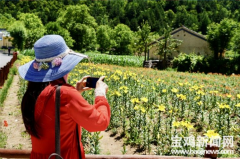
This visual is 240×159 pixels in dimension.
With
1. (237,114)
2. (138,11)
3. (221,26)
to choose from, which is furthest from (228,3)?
(237,114)

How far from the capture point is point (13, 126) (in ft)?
22.1

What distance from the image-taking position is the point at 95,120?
1.63 m

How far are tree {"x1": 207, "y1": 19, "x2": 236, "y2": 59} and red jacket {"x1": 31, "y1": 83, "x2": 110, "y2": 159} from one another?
104 feet

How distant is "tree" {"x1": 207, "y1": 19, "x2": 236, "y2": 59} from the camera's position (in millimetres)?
30094

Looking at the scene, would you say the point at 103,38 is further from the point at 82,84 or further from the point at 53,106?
the point at 53,106

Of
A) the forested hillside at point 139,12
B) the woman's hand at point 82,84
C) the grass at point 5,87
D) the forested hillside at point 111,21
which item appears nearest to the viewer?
the woman's hand at point 82,84

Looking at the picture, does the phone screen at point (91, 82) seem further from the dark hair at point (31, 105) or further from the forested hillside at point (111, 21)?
the forested hillside at point (111, 21)

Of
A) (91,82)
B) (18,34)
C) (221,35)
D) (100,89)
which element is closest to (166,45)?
(221,35)

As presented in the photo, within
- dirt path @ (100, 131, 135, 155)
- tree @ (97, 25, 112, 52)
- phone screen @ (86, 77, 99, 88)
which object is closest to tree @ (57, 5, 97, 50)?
tree @ (97, 25, 112, 52)

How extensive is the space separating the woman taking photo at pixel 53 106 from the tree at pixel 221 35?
31.6 meters

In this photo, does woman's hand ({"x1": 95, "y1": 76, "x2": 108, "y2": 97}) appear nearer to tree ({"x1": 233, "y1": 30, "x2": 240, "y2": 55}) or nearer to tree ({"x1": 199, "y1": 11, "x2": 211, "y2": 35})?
tree ({"x1": 233, "y1": 30, "x2": 240, "y2": 55})

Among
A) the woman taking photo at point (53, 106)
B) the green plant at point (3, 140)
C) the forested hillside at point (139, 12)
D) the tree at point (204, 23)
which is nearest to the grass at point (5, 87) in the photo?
the green plant at point (3, 140)

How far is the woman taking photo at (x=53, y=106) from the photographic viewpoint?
1617mm

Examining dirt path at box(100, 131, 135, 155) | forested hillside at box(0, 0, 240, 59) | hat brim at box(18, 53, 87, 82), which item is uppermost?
forested hillside at box(0, 0, 240, 59)
